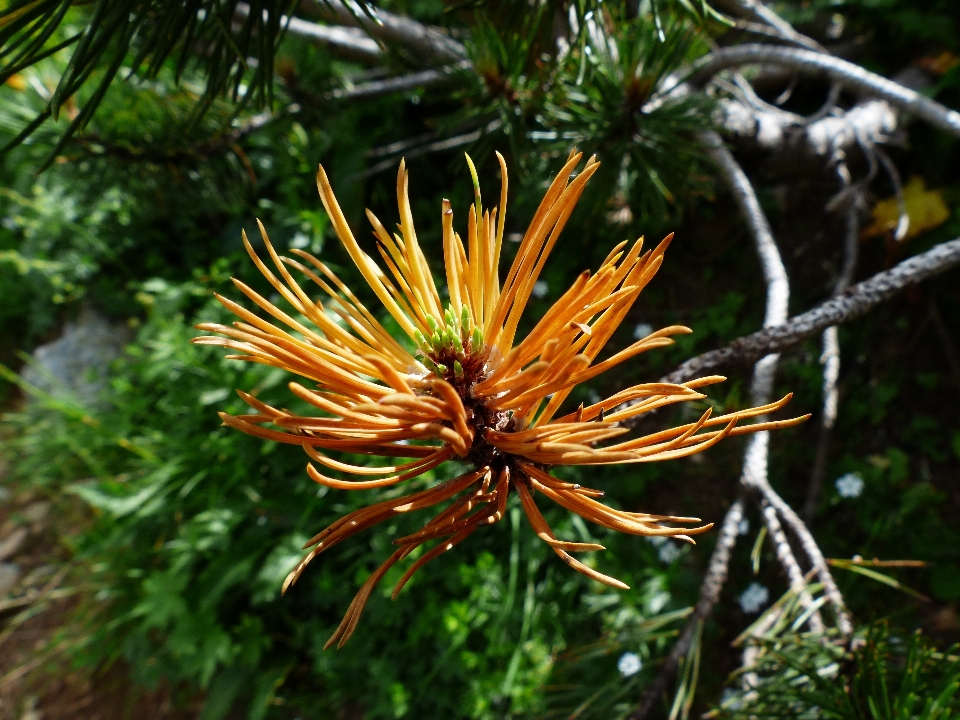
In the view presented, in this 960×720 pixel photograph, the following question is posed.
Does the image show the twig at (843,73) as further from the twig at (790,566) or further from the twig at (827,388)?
the twig at (790,566)

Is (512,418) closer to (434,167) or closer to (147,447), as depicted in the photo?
(434,167)

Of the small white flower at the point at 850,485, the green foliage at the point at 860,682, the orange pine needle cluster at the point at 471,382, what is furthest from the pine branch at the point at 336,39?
the small white flower at the point at 850,485

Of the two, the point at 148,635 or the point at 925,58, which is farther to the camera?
the point at 148,635

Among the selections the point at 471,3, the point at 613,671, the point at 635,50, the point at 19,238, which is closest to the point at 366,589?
the point at 471,3

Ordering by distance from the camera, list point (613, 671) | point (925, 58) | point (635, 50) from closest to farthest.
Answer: point (635, 50), point (613, 671), point (925, 58)

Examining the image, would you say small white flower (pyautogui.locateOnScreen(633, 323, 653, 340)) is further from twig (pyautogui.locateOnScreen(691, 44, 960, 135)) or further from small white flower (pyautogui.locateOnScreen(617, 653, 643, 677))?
small white flower (pyautogui.locateOnScreen(617, 653, 643, 677))

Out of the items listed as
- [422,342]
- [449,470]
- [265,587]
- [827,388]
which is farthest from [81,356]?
[827,388]
